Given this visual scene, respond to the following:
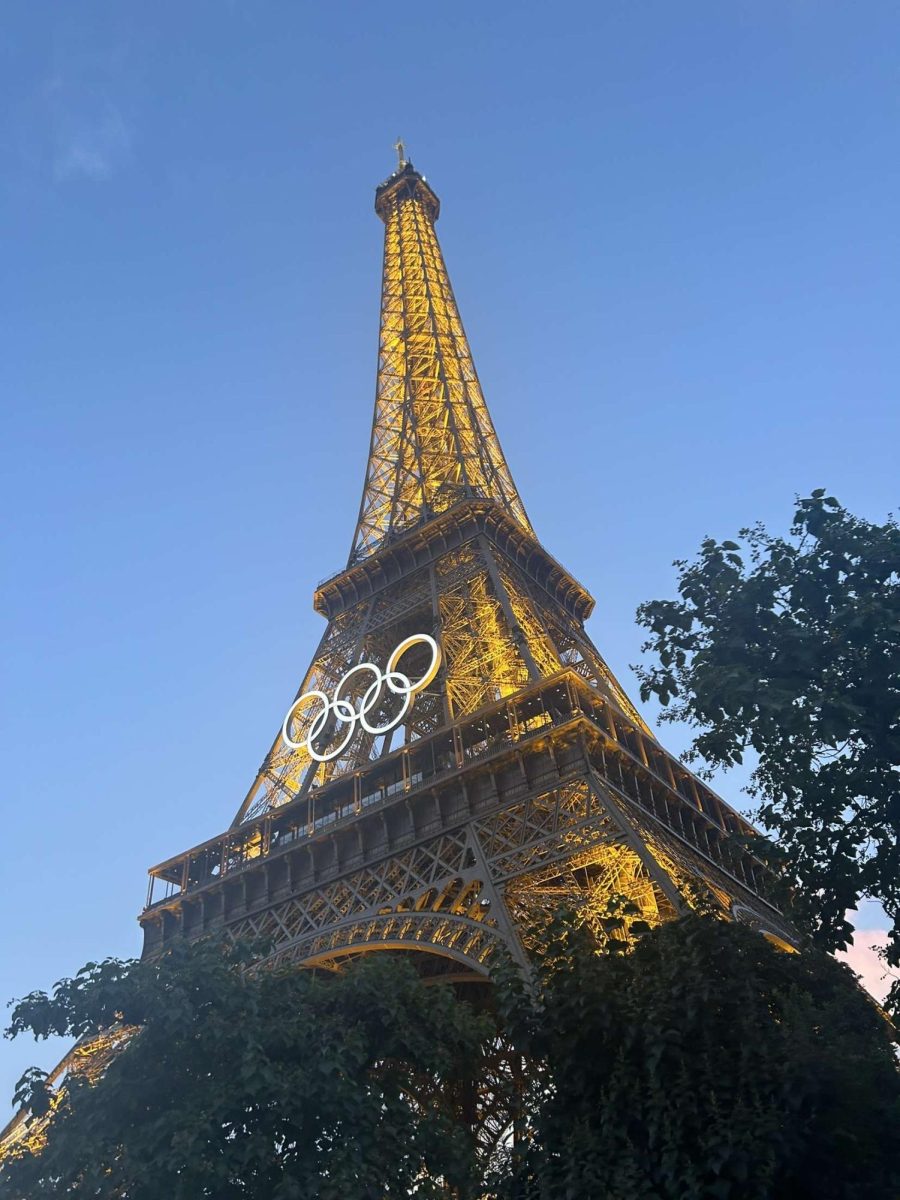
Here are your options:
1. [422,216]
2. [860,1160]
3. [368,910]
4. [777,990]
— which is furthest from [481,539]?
[422,216]

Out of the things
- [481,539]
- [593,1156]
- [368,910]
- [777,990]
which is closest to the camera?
[593,1156]

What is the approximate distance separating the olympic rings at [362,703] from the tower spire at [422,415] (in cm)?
1054

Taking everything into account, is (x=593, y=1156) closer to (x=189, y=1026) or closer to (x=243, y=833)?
(x=189, y=1026)

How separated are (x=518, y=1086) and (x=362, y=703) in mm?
16018

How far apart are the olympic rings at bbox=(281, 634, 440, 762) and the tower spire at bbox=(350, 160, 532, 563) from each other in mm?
10539

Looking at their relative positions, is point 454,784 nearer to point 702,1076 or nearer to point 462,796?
point 462,796

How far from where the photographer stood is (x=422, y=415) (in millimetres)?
52688

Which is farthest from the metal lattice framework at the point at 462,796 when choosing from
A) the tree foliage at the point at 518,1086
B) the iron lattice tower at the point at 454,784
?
the tree foliage at the point at 518,1086

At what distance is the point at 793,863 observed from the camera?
14.1 metres

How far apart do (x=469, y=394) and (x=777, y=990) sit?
43.0 metres

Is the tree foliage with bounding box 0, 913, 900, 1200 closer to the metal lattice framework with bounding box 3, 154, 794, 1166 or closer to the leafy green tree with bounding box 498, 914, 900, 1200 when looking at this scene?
the leafy green tree with bounding box 498, 914, 900, 1200

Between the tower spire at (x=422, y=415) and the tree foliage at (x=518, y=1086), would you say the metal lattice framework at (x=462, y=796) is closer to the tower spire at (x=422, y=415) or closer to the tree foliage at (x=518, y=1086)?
the tower spire at (x=422, y=415)

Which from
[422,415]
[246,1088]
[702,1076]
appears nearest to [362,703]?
[246,1088]

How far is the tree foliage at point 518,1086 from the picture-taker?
11.3 metres
